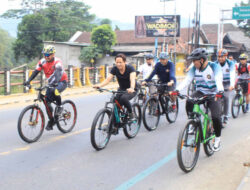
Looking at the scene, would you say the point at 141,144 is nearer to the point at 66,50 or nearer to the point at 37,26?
the point at 66,50

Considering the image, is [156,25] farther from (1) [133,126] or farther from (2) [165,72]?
(1) [133,126]

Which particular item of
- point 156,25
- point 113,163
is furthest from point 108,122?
point 156,25

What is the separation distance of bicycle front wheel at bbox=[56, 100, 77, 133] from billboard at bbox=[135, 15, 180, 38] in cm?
3663

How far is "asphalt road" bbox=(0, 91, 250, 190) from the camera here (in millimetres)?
4613

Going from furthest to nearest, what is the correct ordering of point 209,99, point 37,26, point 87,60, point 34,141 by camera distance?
point 37,26, point 87,60, point 34,141, point 209,99

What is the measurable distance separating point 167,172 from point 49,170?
5.78 ft

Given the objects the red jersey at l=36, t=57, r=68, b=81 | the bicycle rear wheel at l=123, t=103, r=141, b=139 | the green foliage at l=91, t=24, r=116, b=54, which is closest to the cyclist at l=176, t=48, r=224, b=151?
the bicycle rear wheel at l=123, t=103, r=141, b=139

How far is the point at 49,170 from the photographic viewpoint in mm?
5086

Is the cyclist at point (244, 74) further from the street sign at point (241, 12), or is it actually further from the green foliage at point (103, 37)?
the green foliage at point (103, 37)

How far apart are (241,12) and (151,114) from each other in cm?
2876

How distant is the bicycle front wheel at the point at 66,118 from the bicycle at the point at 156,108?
163cm

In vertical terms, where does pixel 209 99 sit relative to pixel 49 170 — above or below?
above

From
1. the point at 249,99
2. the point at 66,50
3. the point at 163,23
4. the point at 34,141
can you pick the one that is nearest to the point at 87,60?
the point at 66,50

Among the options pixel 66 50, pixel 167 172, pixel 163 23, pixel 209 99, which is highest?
pixel 163 23
